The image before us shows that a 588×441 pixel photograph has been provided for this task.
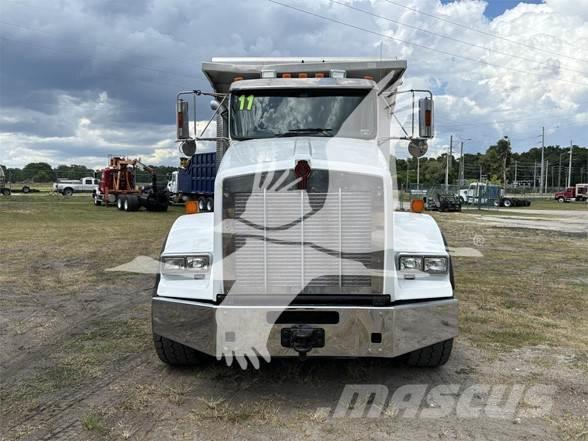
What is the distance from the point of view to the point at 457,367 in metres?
4.95

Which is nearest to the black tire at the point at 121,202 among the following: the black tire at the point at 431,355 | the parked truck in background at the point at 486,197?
the black tire at the point at 431,355

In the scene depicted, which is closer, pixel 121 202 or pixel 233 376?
pixel 233 376

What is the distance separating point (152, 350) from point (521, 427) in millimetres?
3414

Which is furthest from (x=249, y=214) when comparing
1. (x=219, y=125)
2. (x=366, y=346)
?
(x=219, y=125)

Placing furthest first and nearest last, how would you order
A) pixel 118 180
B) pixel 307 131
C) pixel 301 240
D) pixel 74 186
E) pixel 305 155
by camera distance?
pixel 74 186 < pixel 118 180 < pixel 307 131 < pixel 305 155 < pixel 301 240

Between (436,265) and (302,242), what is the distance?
1.14 metres

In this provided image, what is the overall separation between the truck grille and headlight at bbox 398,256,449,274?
1.01 feet

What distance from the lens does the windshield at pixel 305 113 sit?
17.9 feet

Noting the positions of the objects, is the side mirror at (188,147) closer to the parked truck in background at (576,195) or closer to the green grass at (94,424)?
the green grass at (94,424)

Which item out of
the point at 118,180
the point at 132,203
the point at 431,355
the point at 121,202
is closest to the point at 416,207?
the point at 431,355

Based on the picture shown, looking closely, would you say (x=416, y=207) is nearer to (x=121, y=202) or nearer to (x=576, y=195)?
(x=121, y=202)

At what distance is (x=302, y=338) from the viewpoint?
3.87m

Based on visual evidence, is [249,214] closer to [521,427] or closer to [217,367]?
[217,367]

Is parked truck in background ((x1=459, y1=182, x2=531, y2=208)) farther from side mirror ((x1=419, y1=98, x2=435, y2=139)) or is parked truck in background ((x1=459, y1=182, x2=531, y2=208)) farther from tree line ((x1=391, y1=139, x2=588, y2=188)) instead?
side mirror ((x1=419, y1=98, x2=435, y2=139))
